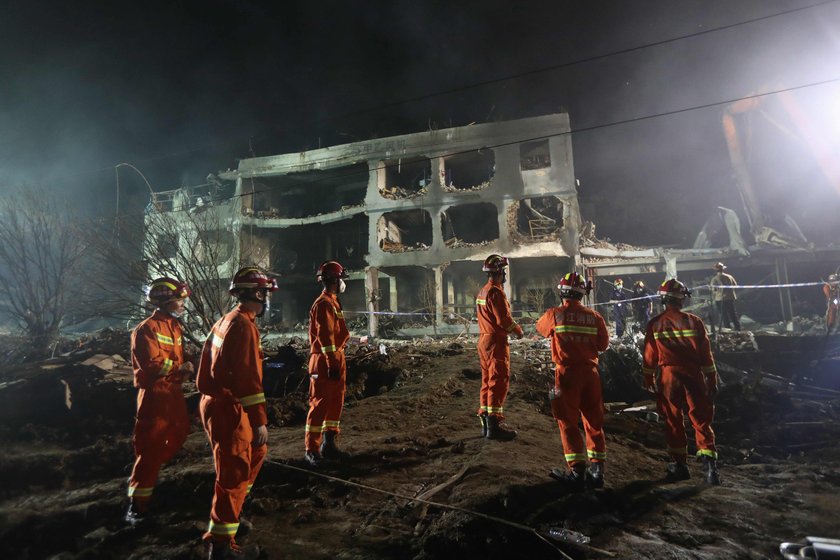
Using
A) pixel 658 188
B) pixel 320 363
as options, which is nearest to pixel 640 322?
pixel 320 363

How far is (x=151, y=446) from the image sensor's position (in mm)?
3047

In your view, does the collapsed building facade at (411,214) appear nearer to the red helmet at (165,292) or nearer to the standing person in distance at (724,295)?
the standing person in distance at (724,295)

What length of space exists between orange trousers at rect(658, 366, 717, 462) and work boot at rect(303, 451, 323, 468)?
352 cm

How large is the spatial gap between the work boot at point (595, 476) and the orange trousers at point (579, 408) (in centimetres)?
7

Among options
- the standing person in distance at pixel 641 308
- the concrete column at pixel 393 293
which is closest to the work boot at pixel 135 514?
the standing person in distance at pixel 641 308

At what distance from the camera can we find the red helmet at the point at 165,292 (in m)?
3.47

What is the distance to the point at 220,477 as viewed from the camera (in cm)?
244

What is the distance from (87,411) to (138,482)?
5.33 metres

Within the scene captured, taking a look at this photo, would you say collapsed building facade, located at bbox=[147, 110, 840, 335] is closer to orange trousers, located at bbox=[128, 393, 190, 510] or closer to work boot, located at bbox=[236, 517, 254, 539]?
orange trousers, located at bbox=[128, 393, 190, 510]

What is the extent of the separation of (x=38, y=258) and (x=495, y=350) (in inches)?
701

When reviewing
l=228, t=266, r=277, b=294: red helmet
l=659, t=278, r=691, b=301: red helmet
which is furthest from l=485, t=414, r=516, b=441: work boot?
l=228, t=266, r=277, b=294: red helmet

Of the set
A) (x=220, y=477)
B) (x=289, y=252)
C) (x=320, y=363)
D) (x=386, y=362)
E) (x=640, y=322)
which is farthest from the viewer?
(x=289, y=252)

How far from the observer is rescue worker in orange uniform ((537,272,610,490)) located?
3357 millimetres

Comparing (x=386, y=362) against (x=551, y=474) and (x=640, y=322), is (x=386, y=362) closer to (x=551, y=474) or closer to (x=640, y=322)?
(x=551, y=474)
